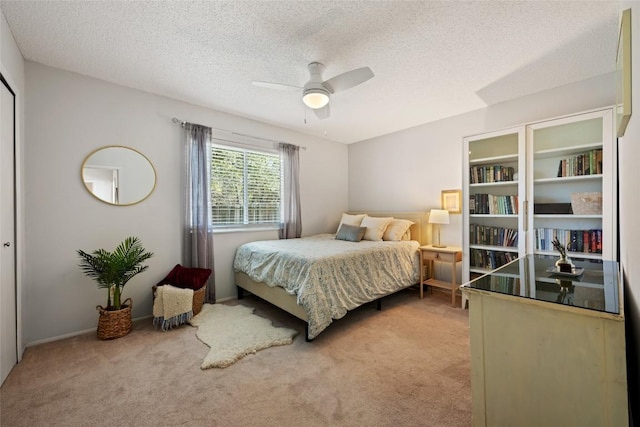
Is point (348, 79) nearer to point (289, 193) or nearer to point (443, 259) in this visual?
point (289, 193)

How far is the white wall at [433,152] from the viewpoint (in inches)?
112

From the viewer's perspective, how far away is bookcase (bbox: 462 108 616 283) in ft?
7.91

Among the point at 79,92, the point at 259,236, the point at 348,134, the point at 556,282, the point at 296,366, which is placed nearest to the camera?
the point at 556,282

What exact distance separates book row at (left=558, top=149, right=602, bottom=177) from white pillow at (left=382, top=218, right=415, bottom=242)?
1.76 m

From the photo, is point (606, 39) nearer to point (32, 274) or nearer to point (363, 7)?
point (363, 7)

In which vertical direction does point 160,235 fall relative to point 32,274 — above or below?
above

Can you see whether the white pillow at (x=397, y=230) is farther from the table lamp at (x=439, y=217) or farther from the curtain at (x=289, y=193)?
the curtain at (x=289, y=193)

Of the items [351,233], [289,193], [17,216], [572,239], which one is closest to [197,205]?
[289,193]

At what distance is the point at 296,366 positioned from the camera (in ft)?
6.65

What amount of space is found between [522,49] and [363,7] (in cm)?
145

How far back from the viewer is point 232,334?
99.3 inches

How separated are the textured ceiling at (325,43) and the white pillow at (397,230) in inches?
66.9

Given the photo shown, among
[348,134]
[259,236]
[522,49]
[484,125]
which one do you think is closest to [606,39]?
[522,49]

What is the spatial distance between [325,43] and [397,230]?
2568mm
